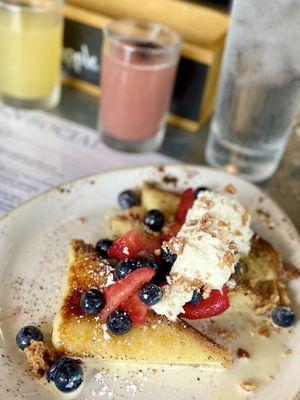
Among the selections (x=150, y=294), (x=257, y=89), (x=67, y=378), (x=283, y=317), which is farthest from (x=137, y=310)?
(x=257, y=89)

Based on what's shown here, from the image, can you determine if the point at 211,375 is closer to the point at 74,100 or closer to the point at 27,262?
the point at 27,262

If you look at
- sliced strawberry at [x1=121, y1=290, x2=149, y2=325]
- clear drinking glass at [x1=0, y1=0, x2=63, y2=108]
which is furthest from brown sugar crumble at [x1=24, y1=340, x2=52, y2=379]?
clear drinking glass at [x1=0, y1=0, x2=63, y2=108]

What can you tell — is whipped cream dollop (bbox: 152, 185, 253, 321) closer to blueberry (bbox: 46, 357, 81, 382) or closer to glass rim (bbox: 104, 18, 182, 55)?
blueberry (bbox: 46, 357, 81, 382)

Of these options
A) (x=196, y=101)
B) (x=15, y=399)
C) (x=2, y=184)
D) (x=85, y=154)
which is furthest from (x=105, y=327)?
(x=196, y=101)

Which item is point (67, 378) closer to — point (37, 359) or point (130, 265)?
point (37, 359)

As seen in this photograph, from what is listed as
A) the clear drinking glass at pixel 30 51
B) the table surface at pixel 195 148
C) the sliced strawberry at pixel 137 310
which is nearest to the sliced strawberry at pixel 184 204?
the sliced strawberry at pixel 137 310

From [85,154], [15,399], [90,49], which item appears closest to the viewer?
[15,399]
